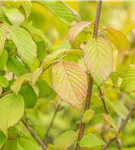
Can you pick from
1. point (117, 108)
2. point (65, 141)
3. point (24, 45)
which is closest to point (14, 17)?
point (24, 45)

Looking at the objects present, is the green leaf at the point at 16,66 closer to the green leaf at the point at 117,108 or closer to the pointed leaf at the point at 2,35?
the pointed leaf at the point at 2,35

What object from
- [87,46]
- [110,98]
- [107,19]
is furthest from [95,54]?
[107,19]

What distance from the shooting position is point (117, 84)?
3.60 ft

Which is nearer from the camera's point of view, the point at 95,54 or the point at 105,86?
the point at 95,54

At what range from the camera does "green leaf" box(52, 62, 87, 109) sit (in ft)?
2.88

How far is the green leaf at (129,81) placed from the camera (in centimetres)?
93

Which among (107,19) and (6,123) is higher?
(6,123)

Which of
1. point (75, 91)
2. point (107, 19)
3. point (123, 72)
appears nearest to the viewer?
point (75, 91)

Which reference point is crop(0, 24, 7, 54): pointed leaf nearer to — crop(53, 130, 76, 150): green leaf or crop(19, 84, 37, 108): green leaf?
crop(19, 84, 37, 108): green leaf

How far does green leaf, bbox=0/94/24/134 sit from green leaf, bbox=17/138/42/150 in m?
0.12

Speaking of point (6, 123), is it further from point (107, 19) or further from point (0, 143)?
point (107, 19)

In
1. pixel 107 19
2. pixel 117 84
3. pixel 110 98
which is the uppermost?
pixel 117 84

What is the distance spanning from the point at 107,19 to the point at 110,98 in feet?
6.94

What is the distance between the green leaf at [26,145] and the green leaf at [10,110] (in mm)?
116
